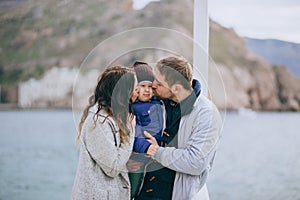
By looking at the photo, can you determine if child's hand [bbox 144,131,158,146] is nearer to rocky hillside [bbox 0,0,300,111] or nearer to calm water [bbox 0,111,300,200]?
rocky hillside [bbox 0,0,300,111]

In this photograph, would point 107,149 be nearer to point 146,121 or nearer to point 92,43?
point 146,121

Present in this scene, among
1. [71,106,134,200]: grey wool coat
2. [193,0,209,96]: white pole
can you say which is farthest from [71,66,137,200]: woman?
[193,0,209,96]: white pole

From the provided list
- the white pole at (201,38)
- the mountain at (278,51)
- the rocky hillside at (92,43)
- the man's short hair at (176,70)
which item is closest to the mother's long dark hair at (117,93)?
the man's short hair at (176,70)

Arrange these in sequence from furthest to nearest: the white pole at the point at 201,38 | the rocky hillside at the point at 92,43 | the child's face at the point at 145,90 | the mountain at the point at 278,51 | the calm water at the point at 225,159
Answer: the calm water at the point at 225,159, the rocky hillside at the point at 92,43, the mountain at the point at 278,51, the white pole at the point at 201,38, the child's face at the point at 145,90

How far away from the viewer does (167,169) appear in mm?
1962

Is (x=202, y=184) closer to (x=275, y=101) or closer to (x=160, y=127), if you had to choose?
(x=160, y=127)

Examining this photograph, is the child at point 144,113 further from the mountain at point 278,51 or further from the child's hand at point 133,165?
the mountain at point 278,51

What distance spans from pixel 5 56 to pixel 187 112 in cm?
238

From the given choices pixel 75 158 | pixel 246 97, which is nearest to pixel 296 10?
pixel 246 97

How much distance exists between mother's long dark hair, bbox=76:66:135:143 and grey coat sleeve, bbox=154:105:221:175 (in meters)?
0.15

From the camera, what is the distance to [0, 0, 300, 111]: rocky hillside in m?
3.91

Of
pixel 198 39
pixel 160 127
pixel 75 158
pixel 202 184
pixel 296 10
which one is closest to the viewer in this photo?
pixel 160 127

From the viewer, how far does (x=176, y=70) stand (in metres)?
1.89

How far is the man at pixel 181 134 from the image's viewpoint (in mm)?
1887
